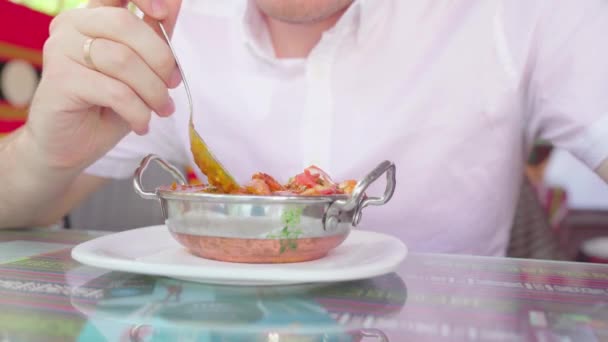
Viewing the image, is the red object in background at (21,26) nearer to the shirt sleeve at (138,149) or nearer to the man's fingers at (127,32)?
the shirt sleeve at (138,149)

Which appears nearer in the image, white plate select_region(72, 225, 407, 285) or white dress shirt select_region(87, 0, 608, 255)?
white plate select_region(72, 225, 407, 285)

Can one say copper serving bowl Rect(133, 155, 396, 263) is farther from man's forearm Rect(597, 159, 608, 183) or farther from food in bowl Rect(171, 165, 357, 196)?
man's forearm Rect(597, 159, 608, 183)

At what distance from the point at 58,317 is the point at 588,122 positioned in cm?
89

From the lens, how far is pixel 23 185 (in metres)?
1.02

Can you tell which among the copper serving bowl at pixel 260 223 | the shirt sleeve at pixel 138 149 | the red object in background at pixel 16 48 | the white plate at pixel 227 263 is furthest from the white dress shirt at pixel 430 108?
the red object in background at pixel 16 48

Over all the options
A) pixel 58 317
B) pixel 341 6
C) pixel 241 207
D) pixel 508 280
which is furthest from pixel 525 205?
pixel 58 317

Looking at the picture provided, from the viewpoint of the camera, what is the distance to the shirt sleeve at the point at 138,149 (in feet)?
4.22

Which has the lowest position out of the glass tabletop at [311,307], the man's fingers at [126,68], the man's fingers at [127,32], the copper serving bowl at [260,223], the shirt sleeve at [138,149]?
the shirt sleeve at [138,149]

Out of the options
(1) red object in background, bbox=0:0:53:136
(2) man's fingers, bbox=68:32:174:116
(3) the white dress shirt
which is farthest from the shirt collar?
(1) red object in background, bbox=0:0:53:136

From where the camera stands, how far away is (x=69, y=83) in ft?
2.68

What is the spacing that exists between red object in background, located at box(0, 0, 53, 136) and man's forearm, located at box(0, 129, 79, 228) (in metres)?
1.08

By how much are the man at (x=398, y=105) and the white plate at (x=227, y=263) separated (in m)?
0.30

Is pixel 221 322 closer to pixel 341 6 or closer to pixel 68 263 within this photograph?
pixel 68 263

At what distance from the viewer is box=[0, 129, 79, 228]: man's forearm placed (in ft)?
3.25
